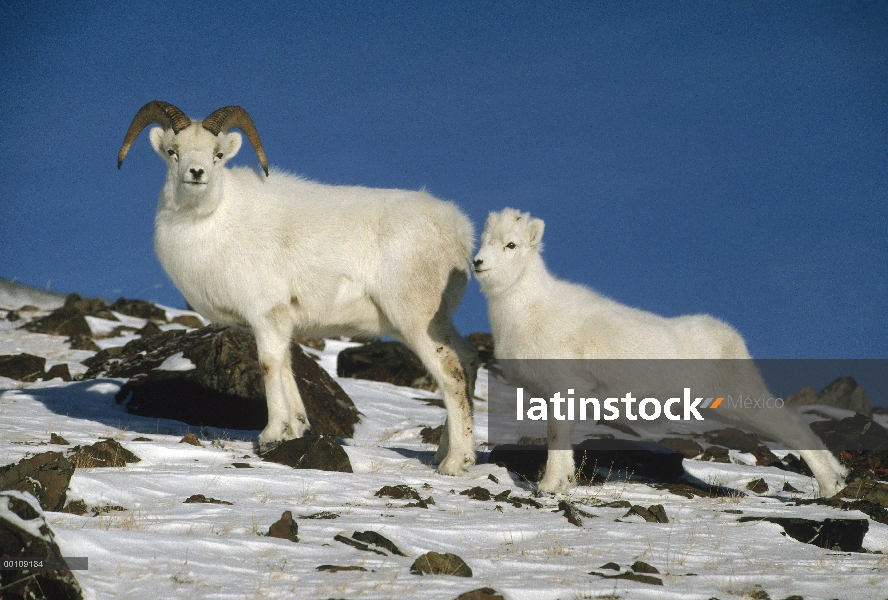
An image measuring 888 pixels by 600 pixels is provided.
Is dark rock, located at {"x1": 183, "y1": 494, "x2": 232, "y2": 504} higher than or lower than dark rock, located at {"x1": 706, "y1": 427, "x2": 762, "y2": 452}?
lower

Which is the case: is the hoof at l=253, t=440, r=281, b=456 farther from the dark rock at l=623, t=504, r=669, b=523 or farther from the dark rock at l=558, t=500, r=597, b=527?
the dark rock at l=623, t=504, r=669, b=523

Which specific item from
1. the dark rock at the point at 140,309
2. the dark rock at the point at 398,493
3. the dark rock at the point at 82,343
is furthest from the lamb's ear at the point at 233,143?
the dark rock at the point at 140,309

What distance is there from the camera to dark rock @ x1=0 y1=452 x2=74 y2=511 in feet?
23.5

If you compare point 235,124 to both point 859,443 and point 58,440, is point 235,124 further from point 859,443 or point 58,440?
point 859,443

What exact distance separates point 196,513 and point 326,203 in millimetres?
5585

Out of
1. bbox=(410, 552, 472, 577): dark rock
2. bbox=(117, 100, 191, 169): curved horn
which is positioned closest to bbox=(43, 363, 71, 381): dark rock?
bbox=(117, 100, 191, 169): curved horn

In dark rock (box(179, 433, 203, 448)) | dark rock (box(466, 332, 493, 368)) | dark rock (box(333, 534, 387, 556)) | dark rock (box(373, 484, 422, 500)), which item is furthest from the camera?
dark rock (box(466, 332, 493, 368))

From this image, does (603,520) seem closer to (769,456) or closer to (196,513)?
(196,513)

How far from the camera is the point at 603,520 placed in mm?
8773

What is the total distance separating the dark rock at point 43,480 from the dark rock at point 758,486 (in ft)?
27.0

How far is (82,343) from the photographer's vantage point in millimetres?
22062

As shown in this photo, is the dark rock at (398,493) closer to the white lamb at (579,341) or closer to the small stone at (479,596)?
the white lamb at (579,341)

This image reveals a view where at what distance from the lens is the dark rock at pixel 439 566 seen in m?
6.05

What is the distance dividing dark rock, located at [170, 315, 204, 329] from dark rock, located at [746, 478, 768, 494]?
20.1m
